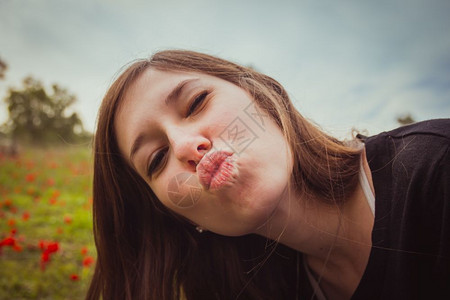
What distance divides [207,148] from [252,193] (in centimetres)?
27

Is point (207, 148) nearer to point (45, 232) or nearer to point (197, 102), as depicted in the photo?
point (197, 102)

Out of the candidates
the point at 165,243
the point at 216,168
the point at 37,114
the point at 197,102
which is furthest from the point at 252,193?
the point at 37,114

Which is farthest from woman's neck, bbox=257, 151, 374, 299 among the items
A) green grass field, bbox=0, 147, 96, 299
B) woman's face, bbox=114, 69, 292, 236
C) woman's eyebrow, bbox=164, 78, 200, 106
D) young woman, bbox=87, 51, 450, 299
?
green grass field, bbox=0, 147, 96, 299

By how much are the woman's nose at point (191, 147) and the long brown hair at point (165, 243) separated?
1.51 feet

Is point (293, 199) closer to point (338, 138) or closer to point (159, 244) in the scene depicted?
point (338, 138)

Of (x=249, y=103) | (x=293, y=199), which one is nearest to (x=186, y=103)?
(x=249, y=103)

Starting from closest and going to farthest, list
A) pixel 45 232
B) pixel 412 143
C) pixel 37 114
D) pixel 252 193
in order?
pixel 252 193, pixel 412 143, pixel 45 232, pixel 37 114

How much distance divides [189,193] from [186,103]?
440 mm

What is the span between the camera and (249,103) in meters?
1.23

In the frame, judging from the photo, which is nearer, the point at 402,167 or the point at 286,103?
the point at 402,167

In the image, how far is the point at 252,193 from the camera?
0.99 m

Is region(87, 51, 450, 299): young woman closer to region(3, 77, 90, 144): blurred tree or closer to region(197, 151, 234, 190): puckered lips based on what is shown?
region(197, 151, 234, 190): puckered lips

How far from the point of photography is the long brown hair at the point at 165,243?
4.80 ft

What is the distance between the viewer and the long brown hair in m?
1.46
